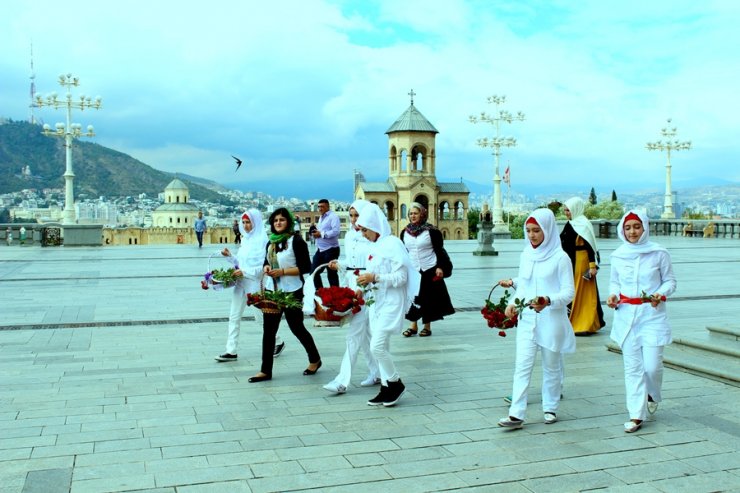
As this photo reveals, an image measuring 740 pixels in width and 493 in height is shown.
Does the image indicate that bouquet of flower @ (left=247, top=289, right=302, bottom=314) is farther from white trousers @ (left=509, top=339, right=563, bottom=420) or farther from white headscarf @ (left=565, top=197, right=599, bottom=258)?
white headscarf @ (left=565, top=197, right=599, bottom=258)

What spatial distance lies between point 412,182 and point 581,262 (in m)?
81.1

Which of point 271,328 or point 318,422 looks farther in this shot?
point 271,328

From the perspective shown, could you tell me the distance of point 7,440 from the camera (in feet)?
17.7

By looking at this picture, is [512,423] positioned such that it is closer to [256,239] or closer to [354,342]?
[354,342]

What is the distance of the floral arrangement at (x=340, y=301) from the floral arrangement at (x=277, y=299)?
615mm

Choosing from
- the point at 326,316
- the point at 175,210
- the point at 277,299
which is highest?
the point at 175,210

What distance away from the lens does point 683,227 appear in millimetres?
40531

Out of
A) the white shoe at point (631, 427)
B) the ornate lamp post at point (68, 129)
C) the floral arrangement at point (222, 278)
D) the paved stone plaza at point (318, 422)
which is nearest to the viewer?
the paved stone plaza at point (318, 422)

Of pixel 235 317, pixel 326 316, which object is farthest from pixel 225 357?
pixel 326 316

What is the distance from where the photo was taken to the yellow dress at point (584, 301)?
9.66 m

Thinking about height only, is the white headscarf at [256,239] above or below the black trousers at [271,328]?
above

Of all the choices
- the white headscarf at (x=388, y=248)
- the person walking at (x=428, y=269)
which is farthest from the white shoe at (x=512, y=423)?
the person walking at (x=428, y=269)

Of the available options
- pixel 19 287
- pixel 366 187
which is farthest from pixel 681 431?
pixel 366 187

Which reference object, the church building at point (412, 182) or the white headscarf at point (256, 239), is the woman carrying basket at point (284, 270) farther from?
the church building at point (412, 182)
